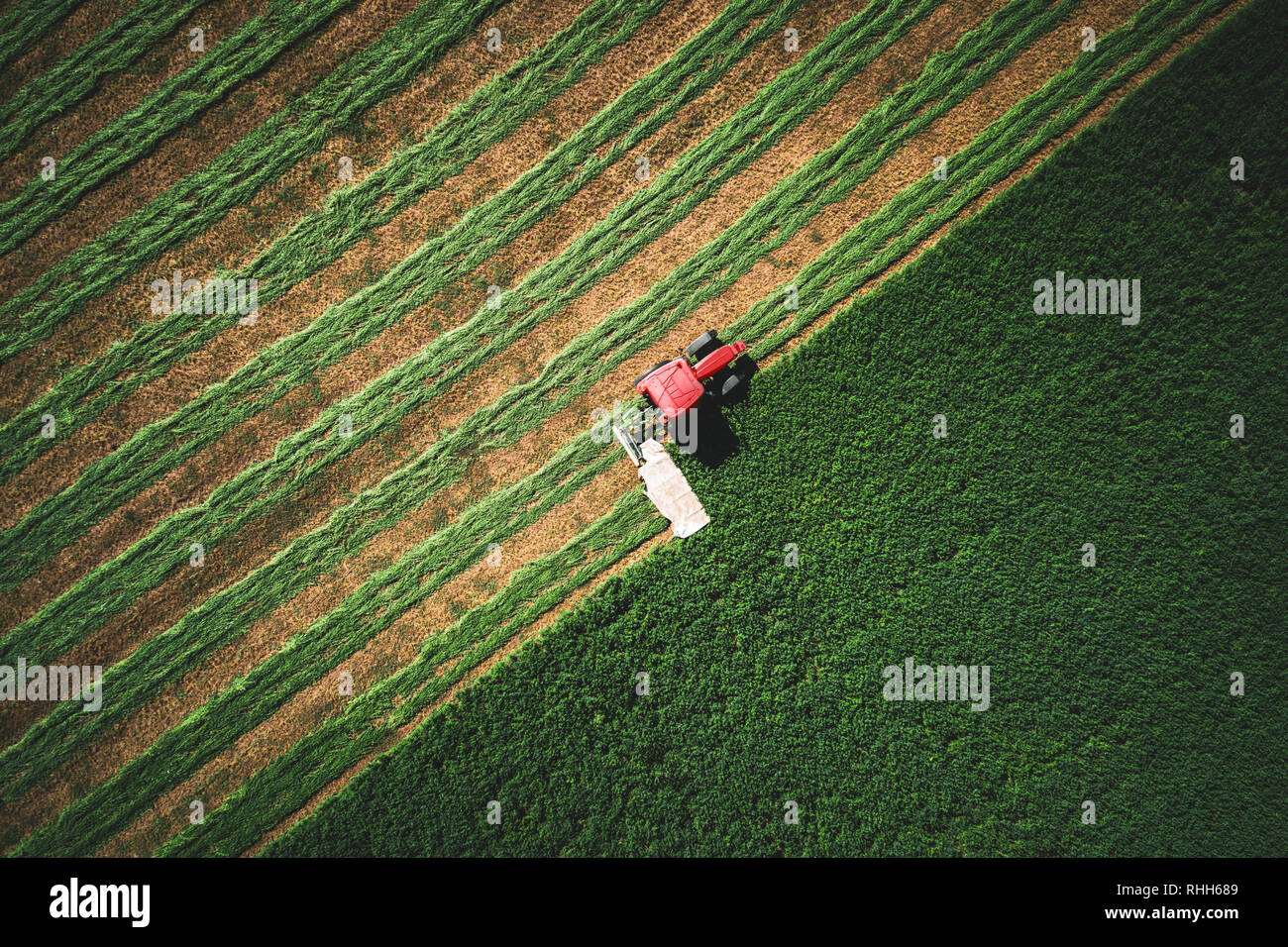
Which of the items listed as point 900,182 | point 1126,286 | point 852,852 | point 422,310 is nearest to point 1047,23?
point 900,182

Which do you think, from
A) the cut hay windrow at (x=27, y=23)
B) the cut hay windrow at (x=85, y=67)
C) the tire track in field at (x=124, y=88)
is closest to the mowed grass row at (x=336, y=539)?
the tire track in field at (x=124, y=88)

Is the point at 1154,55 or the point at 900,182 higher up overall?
the point at 1154,55

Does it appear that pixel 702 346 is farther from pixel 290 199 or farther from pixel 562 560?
pixel 290 199

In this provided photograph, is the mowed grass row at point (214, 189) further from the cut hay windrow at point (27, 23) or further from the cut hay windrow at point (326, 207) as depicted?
the cut hay windrow at point (27, 23)

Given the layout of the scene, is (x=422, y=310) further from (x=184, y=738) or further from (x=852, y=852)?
(x=852, y=852)

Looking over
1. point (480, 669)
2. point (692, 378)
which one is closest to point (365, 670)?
point (480, 669)

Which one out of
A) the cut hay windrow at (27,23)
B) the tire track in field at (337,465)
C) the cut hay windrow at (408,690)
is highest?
the cut hay windrow at (27,23)

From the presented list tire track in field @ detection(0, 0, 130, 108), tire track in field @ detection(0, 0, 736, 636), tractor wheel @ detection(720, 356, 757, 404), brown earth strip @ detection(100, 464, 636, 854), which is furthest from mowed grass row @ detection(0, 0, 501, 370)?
tractor wheel @ detection(720, 356, 757, 404)
